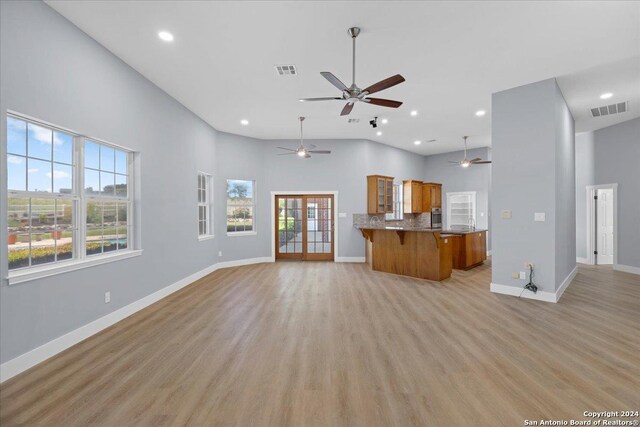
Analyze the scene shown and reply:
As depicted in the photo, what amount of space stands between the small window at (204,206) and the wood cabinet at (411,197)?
5973 millimetres

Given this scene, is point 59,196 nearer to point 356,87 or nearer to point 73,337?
point 73,337

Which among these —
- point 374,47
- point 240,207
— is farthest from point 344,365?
point 240,207

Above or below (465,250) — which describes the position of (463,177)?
above

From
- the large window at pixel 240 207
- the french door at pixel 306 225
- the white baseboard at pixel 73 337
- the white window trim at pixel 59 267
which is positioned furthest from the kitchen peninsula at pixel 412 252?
the white window trim at pixel 59 267

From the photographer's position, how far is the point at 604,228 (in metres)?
7.42

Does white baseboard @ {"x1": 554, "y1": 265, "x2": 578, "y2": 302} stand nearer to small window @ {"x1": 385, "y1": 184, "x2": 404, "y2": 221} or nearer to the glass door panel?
small window @ {"x1": 385, "y1": 184, "x2": 404, "y2": 221}

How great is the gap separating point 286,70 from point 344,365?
3.78 m

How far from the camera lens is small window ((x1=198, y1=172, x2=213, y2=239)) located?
21.6ft

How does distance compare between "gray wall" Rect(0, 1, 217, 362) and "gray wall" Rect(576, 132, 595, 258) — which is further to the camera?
"gray wall" Rect(576, 132, 595, 258)

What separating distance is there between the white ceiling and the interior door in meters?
2.87

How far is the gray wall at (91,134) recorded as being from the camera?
2496 mm

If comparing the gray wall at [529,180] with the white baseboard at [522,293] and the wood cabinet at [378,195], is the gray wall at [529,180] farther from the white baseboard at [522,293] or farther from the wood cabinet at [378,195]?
the wood cabinet at [378,195]

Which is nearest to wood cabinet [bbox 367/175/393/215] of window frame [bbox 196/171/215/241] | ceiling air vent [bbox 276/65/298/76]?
window frame [bbox 196/171/215/241]

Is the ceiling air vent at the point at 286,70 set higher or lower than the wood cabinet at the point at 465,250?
higher
